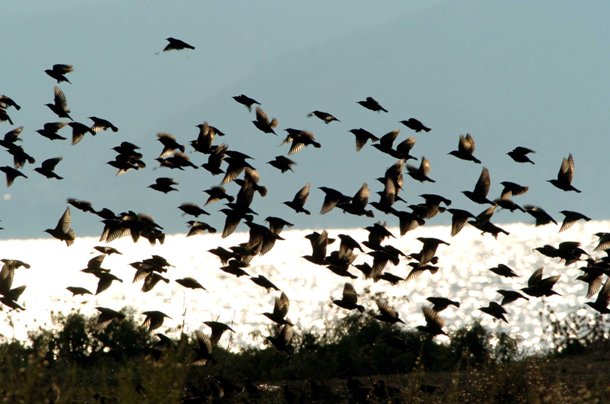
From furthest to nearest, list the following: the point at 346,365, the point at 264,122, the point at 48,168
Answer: the point at 346,365 → the point at 48,168 → the point at 264,122

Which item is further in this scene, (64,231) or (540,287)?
(64,231)

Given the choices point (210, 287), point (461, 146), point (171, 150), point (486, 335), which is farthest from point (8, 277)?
point (210, 287)

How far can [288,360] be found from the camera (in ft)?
59.3

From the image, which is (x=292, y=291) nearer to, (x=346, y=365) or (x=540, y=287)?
(x=346, y=365)

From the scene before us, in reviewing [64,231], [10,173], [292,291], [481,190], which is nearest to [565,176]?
[481,190]

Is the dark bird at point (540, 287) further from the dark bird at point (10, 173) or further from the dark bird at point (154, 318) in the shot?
the dark bird at point (10, 173)

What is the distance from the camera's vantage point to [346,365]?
1792cm

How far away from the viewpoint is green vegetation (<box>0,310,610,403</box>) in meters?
13.0

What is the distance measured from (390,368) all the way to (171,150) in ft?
22.6

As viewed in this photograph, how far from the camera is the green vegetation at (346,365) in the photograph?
42.5 ft

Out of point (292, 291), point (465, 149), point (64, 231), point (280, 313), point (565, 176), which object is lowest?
point (280, 313)

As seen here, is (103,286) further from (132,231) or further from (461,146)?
(461,146)

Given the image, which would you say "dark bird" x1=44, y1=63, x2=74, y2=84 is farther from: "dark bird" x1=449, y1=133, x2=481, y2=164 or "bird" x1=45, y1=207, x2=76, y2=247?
"dark bird" x1=449, y1=133, x2=481, y2=164

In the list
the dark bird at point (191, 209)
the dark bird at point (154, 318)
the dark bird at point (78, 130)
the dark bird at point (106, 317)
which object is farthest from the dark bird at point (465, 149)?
the dark bird at point (78, 130)
